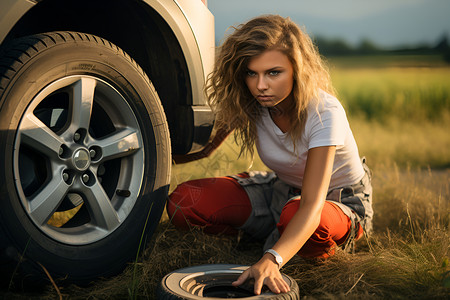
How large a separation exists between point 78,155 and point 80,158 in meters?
0.01

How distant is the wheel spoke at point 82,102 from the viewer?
6.58 ft

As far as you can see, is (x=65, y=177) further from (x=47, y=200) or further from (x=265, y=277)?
(x=265, y=277)

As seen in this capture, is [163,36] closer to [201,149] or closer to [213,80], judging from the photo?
[213,80]

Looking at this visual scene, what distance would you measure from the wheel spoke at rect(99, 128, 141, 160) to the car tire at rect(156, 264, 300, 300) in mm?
578

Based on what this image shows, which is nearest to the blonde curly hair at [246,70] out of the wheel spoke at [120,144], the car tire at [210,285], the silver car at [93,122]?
the silver car at [93,122]

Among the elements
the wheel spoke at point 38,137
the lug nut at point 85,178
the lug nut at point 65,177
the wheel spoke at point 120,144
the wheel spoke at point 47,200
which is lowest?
the wheel spoke at point 47,200

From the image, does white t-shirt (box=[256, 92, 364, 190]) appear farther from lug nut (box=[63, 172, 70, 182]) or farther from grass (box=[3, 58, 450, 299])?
lug nut (box=[63, 172, 70, 182])

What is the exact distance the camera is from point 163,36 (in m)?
2.35

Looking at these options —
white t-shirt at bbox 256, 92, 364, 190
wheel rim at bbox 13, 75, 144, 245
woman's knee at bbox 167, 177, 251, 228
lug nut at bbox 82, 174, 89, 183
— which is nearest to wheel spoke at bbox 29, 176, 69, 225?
wheel rim at bbox 13, 75, 144, 245

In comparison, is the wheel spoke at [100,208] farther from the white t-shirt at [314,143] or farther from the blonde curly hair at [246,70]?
the white t-shirt at [314,143]

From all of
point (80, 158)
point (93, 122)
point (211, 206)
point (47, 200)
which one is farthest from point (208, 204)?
point (47, 200)

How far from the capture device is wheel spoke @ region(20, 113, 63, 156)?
1.83 m

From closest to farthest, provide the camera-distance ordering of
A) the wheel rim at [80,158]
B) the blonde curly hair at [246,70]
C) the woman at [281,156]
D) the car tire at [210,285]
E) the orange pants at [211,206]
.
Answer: the car tire at [210,285], the wheel rim at [80,158], the woman at [281,156], the blonde curly hair at [246,70], the orange pants at [211,206]

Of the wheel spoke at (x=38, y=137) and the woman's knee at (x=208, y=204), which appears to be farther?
the woman's knee at (x=208, y=204)
